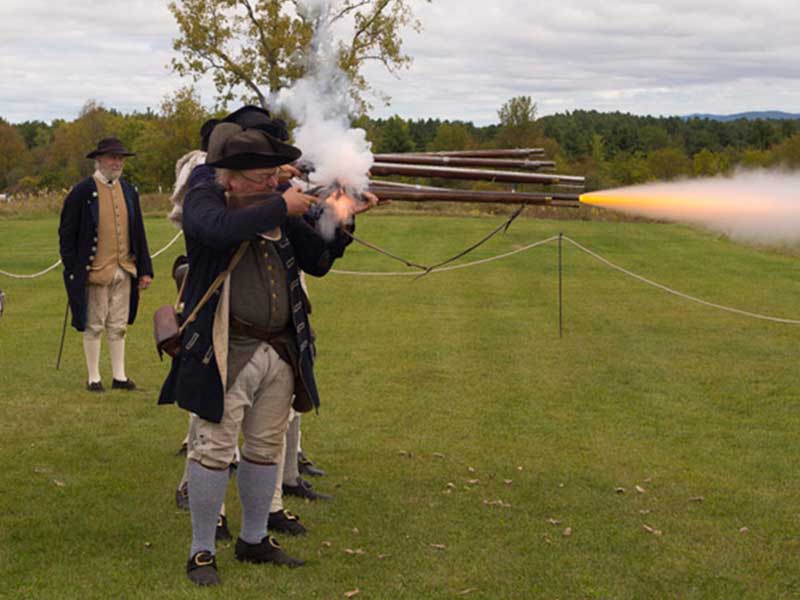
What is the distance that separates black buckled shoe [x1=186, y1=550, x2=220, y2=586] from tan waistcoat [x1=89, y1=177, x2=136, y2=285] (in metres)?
5.37

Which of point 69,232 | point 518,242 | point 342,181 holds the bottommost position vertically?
point 518,242

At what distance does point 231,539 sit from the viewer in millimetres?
6469

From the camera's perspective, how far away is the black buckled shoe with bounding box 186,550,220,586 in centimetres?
565

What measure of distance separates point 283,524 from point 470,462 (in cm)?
217

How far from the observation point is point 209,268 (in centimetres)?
557

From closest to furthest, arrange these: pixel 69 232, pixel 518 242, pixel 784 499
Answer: pixel 784 499 → pixel 69 232 → pixel 518 242

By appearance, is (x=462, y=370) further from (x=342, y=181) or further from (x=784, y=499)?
(x=342, y=181)

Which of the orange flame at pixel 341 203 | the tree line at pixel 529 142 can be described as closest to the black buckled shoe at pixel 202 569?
the orange flame at pixel 341 203

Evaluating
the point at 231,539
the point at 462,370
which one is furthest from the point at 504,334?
the point at 231,539

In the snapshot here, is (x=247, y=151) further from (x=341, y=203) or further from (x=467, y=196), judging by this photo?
(x=467, y=196)

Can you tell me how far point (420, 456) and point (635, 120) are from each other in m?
109

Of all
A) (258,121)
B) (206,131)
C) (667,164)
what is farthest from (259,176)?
(667,164)

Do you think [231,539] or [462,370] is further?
[462,370]

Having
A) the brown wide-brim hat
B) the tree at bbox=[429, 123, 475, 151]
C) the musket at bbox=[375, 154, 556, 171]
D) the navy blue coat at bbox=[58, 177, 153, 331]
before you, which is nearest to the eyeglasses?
the brown wide-brim hat
